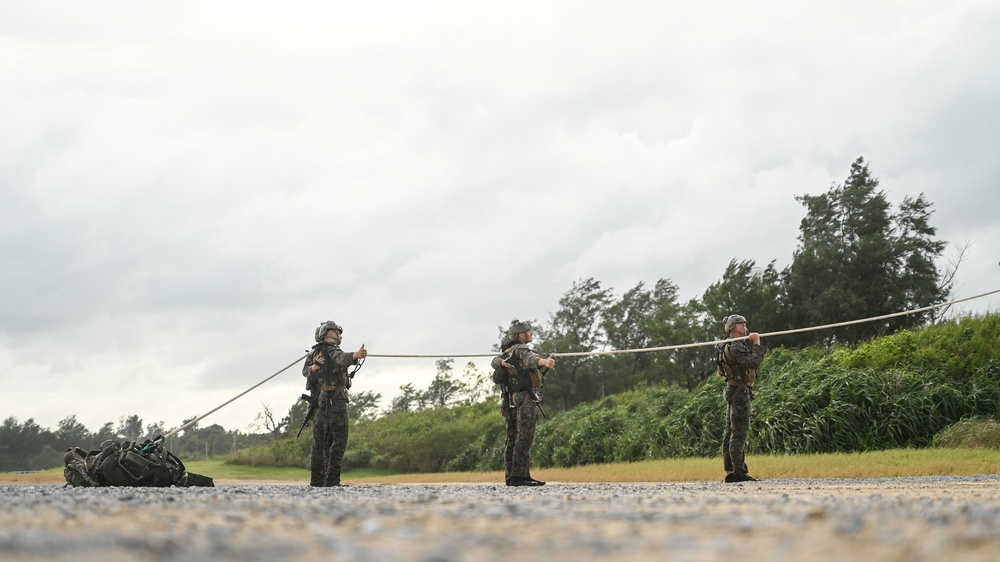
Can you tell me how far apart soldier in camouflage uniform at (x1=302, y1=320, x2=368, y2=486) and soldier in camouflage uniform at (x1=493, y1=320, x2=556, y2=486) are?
2312 mm

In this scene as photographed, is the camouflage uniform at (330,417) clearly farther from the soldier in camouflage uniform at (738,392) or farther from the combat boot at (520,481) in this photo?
the soldier in camouflage uniform at (738,392)

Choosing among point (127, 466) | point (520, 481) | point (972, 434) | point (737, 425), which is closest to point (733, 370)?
point (737, 425)

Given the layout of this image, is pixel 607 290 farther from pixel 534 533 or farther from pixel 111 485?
pixel 534 533

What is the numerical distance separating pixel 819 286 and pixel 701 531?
32.5 metres

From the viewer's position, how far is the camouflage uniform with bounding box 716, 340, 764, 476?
504 inches

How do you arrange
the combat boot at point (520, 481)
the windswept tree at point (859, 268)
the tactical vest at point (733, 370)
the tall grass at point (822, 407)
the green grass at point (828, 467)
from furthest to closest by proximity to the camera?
the windswept tree at point (859, 268), the tall grass at point (822, 407), the green grass at point (828, 467), the tactical vest at point (733, 370), the combat boot at point (520, 481)

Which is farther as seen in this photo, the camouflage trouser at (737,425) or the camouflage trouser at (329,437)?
the camouflage trouser at (737,425)

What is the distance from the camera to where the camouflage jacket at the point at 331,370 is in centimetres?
1268

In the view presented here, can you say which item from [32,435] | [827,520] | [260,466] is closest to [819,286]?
[260,466]

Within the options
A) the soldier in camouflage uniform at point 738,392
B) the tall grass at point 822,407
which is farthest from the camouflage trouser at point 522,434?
the tall grass at point 822,407

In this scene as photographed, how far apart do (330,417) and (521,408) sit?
2968mm

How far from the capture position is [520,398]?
1260 centimetres

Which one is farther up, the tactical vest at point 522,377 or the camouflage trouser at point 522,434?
the tactical vest at point 522,377

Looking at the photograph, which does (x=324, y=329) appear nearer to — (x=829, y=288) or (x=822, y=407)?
(x=822, y=407)
